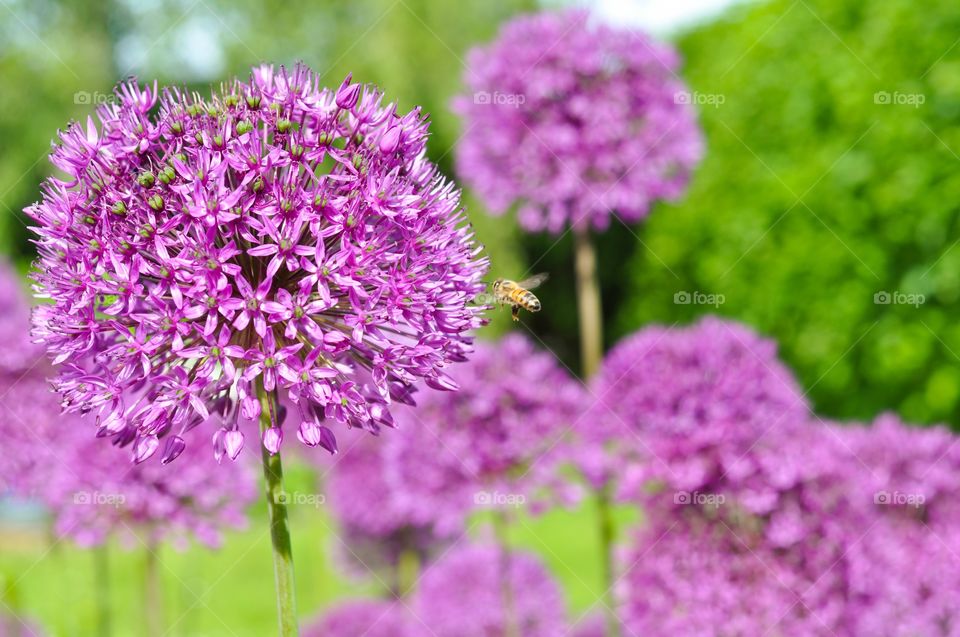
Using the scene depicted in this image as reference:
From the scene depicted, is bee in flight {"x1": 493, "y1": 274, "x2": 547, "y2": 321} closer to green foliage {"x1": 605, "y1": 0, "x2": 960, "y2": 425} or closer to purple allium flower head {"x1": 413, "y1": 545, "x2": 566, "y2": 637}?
purple allium flower head {"x1": 413, "y1": 545, "x2": 566, "y2": 637}

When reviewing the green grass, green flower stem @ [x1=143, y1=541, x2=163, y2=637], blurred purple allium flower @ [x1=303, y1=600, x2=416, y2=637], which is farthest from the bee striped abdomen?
the green grass

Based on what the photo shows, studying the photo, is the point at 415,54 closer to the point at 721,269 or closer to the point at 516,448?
the point at 721,269

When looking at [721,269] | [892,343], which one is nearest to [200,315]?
[892,343]

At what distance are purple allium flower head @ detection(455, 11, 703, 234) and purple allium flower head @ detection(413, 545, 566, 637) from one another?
6.90ft

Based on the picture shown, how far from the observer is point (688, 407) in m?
4.57

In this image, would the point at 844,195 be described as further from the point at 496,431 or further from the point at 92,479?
the point at 92,479

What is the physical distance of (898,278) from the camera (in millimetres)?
11211

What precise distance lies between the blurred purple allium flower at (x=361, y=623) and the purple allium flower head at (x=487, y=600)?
0.48 metres

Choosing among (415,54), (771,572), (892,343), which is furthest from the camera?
(415,54)

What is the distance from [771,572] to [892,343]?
25.1 feet

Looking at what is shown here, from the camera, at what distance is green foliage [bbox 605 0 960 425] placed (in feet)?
34.4

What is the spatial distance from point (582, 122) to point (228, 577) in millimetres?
8860

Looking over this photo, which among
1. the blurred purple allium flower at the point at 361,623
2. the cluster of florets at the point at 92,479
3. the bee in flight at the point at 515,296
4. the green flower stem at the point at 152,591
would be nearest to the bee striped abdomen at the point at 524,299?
the bee in flight at the point at 515,296

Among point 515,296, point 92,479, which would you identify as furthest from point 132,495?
point 515,296
